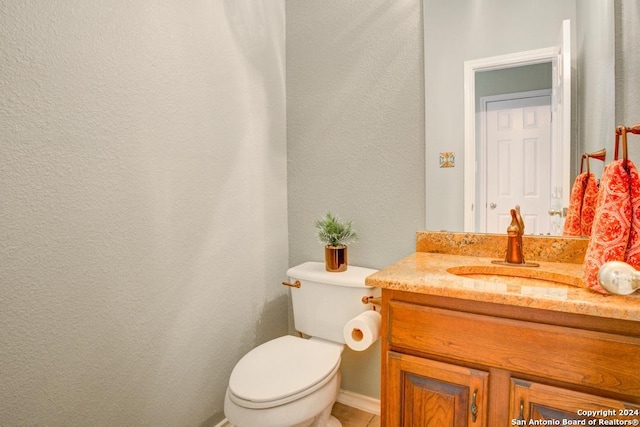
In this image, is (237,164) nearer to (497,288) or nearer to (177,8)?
(177,8)

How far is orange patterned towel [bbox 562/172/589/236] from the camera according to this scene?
1.30m

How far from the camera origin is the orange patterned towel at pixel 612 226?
953 millimetres

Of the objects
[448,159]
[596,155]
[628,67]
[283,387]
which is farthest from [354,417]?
[628,67]

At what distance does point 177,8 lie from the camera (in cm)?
136

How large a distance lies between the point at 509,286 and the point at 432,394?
404 mm

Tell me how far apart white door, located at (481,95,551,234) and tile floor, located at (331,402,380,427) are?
42.9 inches

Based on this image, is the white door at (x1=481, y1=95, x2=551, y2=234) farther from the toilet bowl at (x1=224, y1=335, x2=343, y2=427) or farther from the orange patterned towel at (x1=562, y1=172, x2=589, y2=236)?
the toilet bowl at (x1=224, y1=335, x2=343, y2=427)

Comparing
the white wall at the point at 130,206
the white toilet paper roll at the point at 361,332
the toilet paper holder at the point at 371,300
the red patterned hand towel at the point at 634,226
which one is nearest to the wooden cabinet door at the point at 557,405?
the red patterned hand towel at the point at 634,226

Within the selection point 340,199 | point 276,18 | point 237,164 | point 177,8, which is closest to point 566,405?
point 340,199

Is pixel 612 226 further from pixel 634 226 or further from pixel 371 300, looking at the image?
pixel 371 300

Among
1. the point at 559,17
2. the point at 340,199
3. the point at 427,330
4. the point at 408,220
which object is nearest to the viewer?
the point at 427,330

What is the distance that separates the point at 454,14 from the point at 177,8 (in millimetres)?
1151

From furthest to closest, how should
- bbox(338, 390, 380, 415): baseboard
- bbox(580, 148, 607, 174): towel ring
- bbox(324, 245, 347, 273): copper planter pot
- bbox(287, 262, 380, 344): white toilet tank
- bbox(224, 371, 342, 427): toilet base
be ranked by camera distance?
bbox(338, 390, 380, 415): baseboard, bbox(324, 245, 347, 273): copper planter pot, bbox(287, 262, 380, 344): white toilet tank, bbox(580, 148, 607, 174): towel ring, bbox(224, 371, 342, 427): toilet base

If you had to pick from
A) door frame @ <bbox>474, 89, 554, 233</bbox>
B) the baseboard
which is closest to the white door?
door frame @ <bbox>474, 89, 554, 233</bbox>
